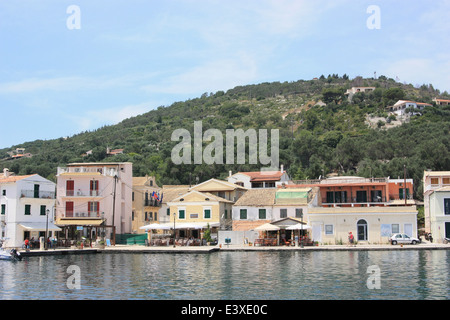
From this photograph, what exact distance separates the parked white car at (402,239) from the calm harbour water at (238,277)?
6.11 m

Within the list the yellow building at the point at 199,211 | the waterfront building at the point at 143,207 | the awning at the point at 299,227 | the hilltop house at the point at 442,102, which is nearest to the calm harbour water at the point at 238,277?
the awning at the point at 299,227

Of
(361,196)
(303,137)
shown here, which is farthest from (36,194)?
(303,137)

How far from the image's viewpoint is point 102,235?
56.3 metres

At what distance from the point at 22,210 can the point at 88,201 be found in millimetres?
6905

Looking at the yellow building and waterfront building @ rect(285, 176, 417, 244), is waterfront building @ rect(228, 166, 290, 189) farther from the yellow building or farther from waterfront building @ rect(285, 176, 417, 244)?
waterfront building @ rect(285, 176, 417, 244)

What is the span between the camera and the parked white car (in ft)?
147

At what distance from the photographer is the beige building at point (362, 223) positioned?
46.6 meters

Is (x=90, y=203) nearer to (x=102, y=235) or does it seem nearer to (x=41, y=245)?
(x=102, y=235)

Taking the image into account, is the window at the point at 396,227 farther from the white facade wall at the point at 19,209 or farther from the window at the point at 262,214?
the white facade wall at the point at 19,209

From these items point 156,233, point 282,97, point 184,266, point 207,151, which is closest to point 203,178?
point 207,151

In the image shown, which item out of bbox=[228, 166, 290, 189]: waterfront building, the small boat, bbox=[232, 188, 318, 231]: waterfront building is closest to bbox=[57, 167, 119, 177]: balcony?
bbox=[232, 188, 318, 231]: waterfront building

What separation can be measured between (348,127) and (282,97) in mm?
70880

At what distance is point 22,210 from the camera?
51.2 m

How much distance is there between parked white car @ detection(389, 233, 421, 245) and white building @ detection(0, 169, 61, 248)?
3137 centimetres
